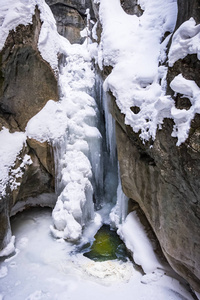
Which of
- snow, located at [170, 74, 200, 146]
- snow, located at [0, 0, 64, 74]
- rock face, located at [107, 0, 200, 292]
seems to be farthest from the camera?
snow, located at [0, 0, 64, 74]

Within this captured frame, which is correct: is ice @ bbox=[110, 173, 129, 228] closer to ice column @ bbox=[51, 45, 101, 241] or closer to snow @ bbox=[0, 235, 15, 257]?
ice column @ bbox=[51, 45, 101, 241]

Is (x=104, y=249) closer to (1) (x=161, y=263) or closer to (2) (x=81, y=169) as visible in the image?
(1) (x=161, y=263)

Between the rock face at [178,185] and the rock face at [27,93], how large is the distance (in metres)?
3.46

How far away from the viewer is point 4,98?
6.68 metres

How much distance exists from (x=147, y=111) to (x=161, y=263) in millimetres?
3130

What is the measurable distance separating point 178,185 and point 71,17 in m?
15.2

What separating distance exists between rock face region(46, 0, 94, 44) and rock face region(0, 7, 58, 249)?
8422 mm

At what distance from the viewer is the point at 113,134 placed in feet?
22.5

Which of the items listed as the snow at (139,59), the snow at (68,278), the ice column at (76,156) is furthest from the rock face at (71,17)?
the snow at (68,278)

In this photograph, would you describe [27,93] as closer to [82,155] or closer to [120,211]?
[82,155]

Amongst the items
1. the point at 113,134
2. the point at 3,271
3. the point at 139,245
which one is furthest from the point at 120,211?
the point at 3,271

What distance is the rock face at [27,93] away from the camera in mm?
6469

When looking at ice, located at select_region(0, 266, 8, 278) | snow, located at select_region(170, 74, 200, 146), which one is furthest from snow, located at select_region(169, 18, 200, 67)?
ice, located at select_region(0, 266, 8, 278)

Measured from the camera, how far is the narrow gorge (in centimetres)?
345
